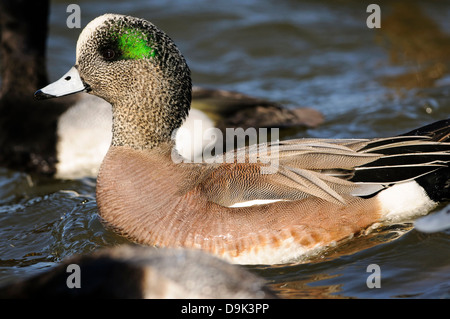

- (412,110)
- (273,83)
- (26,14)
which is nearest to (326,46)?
(273,83)

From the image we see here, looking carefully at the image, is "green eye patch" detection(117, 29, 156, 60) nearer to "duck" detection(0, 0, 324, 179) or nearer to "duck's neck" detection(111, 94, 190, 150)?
"duck's neck" detection(111, 94, 190, 150)

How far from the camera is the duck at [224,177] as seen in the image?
4227mm

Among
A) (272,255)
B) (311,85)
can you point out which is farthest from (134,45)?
(311,85)

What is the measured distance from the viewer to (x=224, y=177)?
14.3 feet

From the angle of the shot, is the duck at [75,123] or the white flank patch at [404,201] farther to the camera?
the duck at [75,123]

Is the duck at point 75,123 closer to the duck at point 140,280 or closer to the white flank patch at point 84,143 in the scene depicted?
the white flank patch at point 84,143

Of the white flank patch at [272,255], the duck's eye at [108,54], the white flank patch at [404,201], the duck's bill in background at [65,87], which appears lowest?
the white flank patch at [272,255]

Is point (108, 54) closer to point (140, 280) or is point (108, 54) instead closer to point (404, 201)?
→ point (140, 280)

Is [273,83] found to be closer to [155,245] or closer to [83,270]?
[155,245]

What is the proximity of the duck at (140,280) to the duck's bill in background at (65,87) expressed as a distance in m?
1.78

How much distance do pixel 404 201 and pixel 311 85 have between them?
13.9 ft

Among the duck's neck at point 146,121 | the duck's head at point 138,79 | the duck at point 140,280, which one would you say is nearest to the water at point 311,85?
the duck's neck at point 146,121

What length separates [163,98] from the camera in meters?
4.57

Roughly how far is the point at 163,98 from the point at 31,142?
2.39 meters
